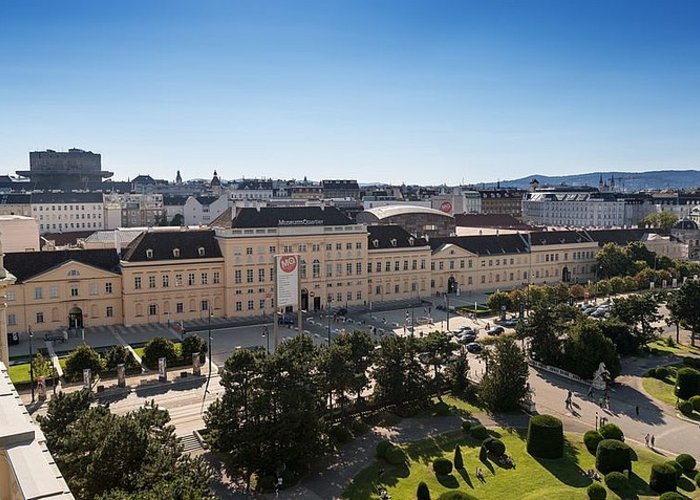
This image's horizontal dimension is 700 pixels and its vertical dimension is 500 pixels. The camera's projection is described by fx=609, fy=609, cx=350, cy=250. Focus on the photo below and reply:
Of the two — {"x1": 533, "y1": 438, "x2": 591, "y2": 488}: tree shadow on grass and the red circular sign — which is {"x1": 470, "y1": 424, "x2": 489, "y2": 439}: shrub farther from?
the red circular sign

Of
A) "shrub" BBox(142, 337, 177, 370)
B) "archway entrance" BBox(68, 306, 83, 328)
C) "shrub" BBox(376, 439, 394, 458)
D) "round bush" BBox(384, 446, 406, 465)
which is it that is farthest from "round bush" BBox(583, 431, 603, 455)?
"archway entrance" BBox(68, 306, 83, 328)

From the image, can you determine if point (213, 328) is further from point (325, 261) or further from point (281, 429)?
point (281, 429)

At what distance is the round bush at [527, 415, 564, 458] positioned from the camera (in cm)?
3803

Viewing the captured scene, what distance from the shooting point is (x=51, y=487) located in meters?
15.7

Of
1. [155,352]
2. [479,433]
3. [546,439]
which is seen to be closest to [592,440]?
[546,439]

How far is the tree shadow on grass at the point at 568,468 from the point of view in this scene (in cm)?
3528

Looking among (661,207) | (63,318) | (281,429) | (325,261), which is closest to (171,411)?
(281,429)

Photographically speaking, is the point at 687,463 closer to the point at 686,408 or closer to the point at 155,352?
the point at 686,408

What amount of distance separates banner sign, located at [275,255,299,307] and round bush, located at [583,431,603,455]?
95.4 feet

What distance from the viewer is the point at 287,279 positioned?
58188 millimetres

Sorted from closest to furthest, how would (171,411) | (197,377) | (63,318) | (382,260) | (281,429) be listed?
(281,429) → (171,411) → (197,377) → (63,318) → (382,260)

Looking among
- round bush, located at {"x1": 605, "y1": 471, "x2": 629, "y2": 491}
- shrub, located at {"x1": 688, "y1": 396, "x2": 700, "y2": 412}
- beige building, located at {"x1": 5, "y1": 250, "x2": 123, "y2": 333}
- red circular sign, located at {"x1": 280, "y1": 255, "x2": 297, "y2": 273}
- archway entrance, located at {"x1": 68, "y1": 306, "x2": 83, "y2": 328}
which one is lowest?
round bush, located at {"x1": 605, "y1": 471, "x2": 629, "y2": 491}

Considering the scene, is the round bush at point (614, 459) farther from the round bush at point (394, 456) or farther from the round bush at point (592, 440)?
the round bush at point (394, 456)

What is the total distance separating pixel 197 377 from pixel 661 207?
162020 mm
